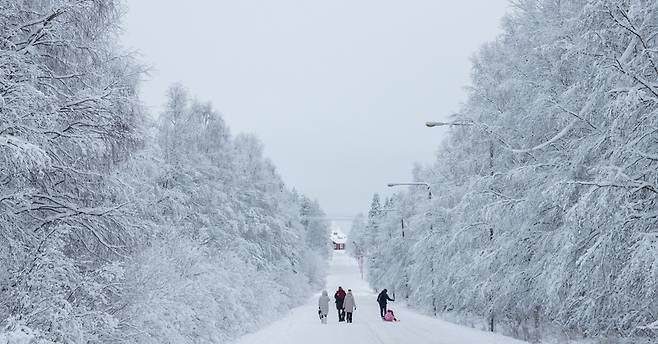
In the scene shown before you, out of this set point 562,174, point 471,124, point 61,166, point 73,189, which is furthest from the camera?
point 471,124

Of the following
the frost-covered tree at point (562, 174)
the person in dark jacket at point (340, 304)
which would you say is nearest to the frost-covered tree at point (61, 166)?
the frost-covered tree at point (562, 174)

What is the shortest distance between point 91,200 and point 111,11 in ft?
9.64

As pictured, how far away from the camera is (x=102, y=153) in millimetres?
8852

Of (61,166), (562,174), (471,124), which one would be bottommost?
(61,166)

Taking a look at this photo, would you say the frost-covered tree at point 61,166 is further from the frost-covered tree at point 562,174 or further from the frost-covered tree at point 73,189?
the frost-covered tree at point 562,174

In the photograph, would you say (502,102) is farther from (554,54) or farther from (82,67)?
(82,67)

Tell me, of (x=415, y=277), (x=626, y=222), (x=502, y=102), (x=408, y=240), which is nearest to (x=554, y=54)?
(x=502, y=102)

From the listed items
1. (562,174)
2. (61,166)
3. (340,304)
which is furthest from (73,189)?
Result: (340,304)

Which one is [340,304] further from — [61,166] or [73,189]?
[61,166]

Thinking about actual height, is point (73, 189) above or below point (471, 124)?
below

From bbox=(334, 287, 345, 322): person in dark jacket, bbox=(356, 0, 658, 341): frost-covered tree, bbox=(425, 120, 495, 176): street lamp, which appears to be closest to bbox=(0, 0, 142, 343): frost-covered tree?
bbox=(356, 0, 658, 341): frost-covered tree

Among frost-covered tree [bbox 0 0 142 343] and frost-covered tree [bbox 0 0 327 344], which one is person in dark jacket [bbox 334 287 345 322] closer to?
frost-covered tree [bbox 0 0 327 344]

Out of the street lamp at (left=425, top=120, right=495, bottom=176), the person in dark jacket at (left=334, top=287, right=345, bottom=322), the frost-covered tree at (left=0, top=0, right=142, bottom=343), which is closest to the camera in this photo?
the frost-covered tree at (left=0, top=0, right=142, bottom=343)

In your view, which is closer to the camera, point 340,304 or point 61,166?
point 61,166
